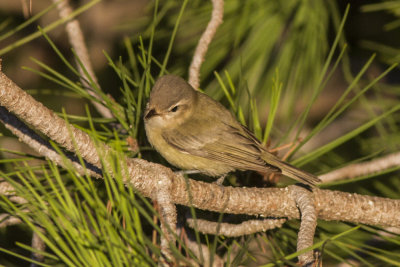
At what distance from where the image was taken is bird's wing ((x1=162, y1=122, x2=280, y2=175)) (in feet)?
9.93

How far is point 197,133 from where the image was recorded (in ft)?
11.1

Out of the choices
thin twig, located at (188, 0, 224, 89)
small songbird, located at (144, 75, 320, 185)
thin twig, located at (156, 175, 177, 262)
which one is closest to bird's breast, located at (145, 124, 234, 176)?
small songbird, located at (144, 75, 320, 185)

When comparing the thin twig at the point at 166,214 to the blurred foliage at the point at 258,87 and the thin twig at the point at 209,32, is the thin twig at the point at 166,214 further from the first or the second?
the thin twig at the point at 209,32

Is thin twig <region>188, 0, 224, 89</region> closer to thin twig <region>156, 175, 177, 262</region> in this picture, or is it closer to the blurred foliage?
the blurred foliage

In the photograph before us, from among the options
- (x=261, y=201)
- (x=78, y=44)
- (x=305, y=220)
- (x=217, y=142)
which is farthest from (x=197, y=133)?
(x=305, y=220)

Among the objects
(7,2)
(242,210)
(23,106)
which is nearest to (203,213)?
(242,210)

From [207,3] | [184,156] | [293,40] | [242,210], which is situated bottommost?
[242,210]

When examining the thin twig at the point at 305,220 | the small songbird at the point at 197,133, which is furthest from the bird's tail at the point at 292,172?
the thin twig at the point at 305,220

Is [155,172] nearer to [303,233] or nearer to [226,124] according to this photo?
[303,233]

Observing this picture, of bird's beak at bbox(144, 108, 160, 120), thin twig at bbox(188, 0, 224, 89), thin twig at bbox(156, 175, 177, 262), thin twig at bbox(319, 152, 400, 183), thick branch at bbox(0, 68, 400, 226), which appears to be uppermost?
thin twig at bbox(188, 0, 224, 89)

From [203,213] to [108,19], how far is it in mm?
2924

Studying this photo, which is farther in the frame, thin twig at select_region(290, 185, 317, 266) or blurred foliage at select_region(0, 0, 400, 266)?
blurred foliage at select_region(0, 0, 400, 266)

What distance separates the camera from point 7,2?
13.3 ft

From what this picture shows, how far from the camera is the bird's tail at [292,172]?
2.33 m
